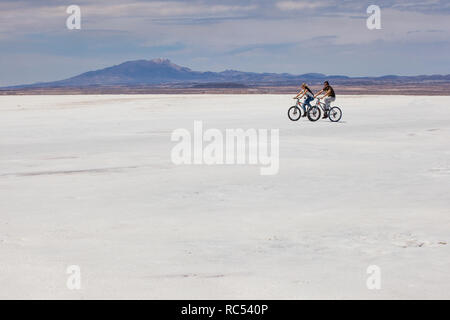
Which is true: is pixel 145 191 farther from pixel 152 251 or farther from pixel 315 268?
pixel 315 268

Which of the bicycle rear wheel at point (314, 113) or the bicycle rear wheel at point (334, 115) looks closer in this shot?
the bicycle rear wheel at point (314, 113)

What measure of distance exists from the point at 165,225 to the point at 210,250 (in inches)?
60.1

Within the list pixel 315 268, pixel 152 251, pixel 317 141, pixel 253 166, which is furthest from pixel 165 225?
pixel 317 141

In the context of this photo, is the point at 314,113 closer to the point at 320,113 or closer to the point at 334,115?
the point at 320,113

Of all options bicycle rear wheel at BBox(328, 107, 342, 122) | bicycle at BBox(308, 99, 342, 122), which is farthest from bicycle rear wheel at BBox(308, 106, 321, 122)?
bicycle rear wheel at BBox(328, 107, 342, 122)

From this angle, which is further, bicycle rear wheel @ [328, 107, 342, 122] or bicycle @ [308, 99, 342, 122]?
bicycle rear wheel @ [328, 107, 342, 122]

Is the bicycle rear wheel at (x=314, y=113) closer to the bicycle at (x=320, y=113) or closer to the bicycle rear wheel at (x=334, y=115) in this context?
the bicycle at (x=320, y=113)

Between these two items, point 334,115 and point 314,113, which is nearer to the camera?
point 314,113

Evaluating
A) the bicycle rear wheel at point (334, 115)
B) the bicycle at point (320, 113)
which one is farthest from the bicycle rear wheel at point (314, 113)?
the bicycle rear wheel at point (334, 115)

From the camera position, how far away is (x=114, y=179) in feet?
44.0

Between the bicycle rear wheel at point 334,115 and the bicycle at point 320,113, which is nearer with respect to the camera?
the bicycle at point 320,113

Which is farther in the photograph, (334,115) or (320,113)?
(334,115)

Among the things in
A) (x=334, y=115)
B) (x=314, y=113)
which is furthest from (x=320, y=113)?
(x=334, y=115)

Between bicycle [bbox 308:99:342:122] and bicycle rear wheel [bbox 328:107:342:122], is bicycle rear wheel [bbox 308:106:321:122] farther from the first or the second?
bicycle rear wheel [bbox 328:107:342:122]
